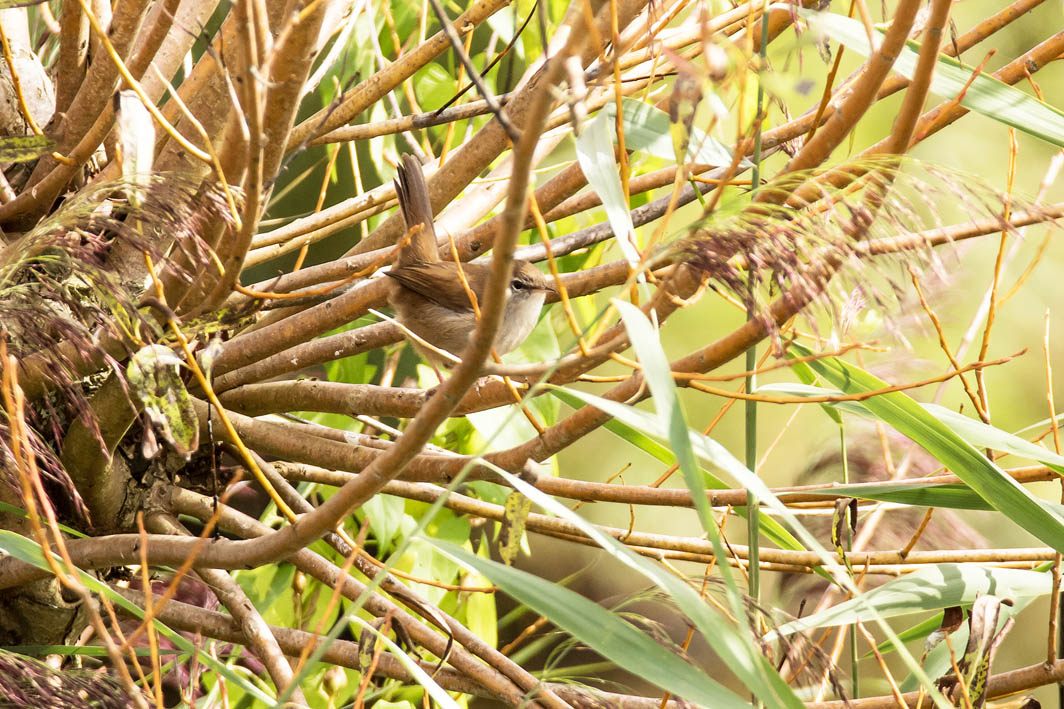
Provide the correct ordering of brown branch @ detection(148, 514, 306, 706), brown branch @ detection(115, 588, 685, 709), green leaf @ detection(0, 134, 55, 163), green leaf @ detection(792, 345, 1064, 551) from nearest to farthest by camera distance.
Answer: green leaf @ detection(792, 345, 1064, 551)
green leaf @ detection(0, 134, 55, 163)
brown branch @ detection(148, 514, 306, 706)
brown branch @ detection(115, 588, 685, 709)

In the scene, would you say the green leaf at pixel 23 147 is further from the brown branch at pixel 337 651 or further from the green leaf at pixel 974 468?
the green leaf at pixel 974 468

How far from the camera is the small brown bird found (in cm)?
172

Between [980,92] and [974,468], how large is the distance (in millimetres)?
353

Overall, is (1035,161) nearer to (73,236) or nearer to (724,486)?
(724,486)

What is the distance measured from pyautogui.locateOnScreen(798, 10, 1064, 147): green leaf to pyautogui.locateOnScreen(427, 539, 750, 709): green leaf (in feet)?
1.72

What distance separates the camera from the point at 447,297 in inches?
72.0

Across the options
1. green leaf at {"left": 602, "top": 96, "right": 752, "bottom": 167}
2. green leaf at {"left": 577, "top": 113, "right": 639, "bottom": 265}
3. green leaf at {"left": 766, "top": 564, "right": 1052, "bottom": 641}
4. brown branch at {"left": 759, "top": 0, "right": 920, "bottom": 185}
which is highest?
green leaf at {"left": 602, "top": 96, "right": 752, "bottom": 167}

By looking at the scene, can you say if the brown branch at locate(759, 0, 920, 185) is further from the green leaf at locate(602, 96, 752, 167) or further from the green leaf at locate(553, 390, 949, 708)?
the green leaf at locate(553, 390, 949, 708)

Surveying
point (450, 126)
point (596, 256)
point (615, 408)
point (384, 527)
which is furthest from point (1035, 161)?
point (615, 408)

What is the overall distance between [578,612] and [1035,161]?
1890mm

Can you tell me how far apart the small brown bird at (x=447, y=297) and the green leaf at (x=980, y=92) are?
0.88m

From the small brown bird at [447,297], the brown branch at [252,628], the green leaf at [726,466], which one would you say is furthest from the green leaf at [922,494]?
the small brown bird at [447,297]

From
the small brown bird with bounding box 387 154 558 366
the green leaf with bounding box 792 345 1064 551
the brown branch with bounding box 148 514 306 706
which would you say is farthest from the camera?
the small brown bird with bounding box 387 154 558 366

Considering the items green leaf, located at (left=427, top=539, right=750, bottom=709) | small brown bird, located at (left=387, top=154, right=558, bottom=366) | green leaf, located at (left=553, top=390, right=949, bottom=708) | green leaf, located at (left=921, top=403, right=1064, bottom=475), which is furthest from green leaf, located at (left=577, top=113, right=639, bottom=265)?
small brown bird, located at (left=387, top=154, right=558, bottom=366)
